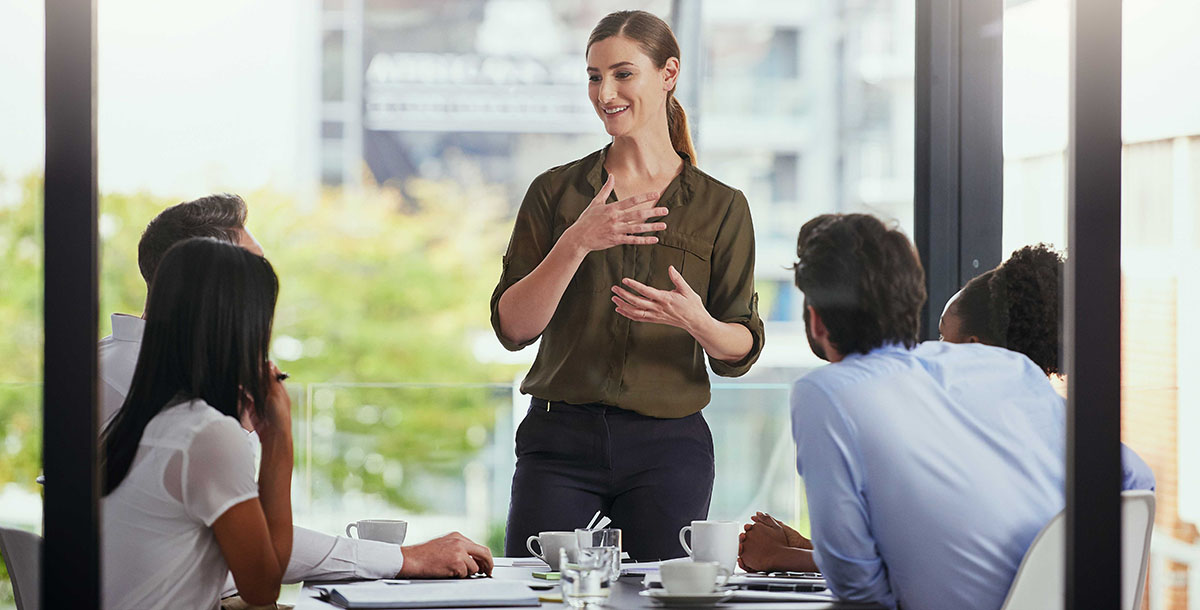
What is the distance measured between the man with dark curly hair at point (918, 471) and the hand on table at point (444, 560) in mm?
460

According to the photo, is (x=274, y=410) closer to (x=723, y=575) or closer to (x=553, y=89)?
(x=723, y=575)

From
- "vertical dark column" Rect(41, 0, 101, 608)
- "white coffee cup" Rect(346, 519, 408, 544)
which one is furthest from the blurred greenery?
"vertical dark column" Rect(41, 0, 101, 608)

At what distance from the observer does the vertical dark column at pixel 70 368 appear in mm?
1020

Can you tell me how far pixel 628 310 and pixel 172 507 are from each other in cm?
82

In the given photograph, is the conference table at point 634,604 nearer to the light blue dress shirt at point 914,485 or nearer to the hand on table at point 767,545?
the light blue dress shirt at point 914,485

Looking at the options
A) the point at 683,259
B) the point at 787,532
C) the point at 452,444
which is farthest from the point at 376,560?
the point at 452,444

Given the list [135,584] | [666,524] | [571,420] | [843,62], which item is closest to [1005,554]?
[666,524]

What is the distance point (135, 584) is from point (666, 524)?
85 centimetres

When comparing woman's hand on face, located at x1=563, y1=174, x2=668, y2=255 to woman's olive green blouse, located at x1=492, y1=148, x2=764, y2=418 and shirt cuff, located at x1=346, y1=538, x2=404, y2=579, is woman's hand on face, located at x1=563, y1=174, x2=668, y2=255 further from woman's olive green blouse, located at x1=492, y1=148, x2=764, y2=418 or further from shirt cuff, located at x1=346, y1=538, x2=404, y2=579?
shirt cuff, located at x1=346, y1=538, x2=404, y2=579

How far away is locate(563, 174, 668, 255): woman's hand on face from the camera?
1998 millimetres

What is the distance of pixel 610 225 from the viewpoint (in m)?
A: 2.01

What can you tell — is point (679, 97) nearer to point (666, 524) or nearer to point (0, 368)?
point (666, 524)

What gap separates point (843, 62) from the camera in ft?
23.7

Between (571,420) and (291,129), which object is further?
(291,129)
